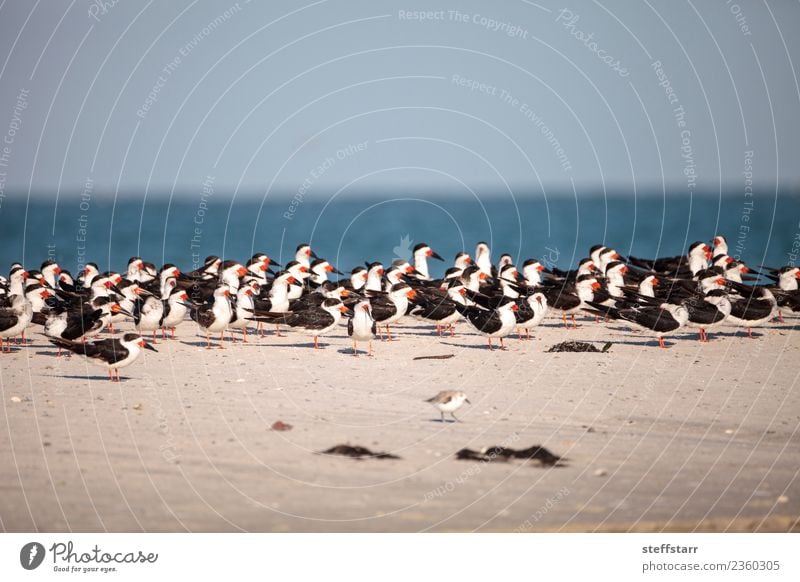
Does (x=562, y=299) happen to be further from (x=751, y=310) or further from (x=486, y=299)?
(x=751, y=310)

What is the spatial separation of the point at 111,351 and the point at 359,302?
429cm

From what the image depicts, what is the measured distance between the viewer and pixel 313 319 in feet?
53.5

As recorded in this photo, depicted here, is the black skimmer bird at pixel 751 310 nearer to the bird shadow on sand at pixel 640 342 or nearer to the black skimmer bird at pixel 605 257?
the bird shadow on sand at pixel 640 342

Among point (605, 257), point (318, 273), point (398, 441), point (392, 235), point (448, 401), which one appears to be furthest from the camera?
point (392, 235)

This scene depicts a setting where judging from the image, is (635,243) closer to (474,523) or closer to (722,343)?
(722,343)

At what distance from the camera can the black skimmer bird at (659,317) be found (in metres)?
16.1

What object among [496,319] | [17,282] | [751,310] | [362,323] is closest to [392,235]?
[17,282]

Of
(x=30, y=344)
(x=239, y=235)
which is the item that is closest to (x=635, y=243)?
(x=239, y=235)

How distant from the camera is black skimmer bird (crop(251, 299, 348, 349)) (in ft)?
53.5

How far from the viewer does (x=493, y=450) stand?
9.84 m

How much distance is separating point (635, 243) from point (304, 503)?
4425 centimetres

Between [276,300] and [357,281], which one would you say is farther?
[357,281]

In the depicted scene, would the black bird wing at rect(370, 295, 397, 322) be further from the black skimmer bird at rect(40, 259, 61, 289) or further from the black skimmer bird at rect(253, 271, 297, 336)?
the black skimmer bird at rect(40, 259, 61, 289)

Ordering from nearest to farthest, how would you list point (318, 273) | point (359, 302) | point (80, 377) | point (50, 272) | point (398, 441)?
point (398, 441) < point (80, 377) < point (359, 302) < point (50, 272) < point (318, 273)
